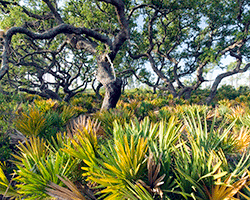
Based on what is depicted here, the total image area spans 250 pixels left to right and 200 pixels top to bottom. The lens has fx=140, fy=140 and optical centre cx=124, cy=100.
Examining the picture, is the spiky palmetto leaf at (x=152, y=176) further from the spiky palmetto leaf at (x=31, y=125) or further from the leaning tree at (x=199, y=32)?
the leaning tree at (x=199, y=32)

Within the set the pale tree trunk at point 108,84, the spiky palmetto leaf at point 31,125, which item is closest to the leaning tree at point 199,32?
the pale tree trunk at point 108,84

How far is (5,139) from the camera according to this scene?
2953 millimetres

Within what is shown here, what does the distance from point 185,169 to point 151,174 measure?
29 cm

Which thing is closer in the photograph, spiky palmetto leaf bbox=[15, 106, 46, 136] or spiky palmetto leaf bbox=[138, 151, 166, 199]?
spiky palmetto leaf bbox=[138, 151, 166, 199]

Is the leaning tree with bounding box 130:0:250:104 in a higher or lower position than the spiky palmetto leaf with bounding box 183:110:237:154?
higher

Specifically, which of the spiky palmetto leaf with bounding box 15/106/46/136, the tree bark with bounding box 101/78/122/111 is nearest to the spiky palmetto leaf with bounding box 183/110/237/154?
the spiky palmetto leaf with bounding box 15/106/46/136

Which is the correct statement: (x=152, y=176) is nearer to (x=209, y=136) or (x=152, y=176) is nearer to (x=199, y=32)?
(x=209, y=136)

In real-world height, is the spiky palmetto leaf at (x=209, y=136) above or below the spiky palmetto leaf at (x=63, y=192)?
above

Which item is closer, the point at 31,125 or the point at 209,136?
the point at 209,136

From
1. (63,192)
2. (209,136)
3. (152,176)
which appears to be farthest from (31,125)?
(209,136)

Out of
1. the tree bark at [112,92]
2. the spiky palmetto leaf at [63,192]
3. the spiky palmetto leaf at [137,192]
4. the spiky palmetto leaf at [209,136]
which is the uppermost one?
the tree bark at [112,92]

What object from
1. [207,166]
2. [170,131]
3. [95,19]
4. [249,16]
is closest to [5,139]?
[170,131]

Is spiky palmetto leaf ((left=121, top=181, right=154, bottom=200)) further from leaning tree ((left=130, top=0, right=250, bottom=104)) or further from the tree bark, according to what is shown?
leaning tree ((left=130, top=0, right=250, bottom=104))

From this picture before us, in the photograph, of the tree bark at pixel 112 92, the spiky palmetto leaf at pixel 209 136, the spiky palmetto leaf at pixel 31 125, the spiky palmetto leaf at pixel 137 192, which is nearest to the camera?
the spiky palmetto leaf at pixel 137 192
